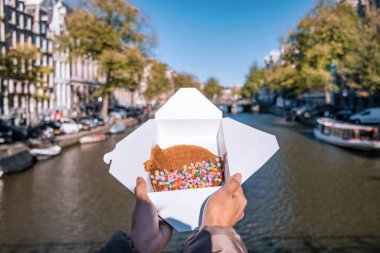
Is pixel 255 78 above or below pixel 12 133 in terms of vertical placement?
above

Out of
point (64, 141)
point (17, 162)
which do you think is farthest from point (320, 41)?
point (17, 162)

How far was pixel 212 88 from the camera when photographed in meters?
178

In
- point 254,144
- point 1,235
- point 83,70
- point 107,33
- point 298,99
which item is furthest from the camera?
point 298,99

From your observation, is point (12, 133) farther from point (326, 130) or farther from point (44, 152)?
point (326, 130)

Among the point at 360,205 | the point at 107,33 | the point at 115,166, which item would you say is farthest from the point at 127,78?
the point at 115,166

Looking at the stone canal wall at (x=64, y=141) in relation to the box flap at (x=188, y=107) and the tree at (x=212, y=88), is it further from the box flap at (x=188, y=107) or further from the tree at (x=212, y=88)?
the tree at (x=212, y=88)

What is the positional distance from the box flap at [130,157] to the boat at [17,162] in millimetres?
20191

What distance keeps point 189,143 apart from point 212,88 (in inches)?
6906

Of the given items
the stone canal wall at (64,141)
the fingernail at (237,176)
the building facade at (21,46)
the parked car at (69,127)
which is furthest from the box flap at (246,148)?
the parked car at (69,127)

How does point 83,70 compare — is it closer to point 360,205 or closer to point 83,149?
point 83,149

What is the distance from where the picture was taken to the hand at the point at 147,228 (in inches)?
92.4

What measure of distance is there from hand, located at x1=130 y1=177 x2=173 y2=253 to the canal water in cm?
921

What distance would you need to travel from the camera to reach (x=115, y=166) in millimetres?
2848

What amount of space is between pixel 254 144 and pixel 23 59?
108ft
